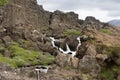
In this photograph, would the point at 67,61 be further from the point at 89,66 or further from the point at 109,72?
the point at 109,72

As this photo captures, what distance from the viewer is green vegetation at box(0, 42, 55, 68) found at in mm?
79162

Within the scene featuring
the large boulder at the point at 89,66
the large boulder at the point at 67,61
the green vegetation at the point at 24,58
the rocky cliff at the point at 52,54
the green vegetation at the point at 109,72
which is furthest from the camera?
the green vegetation at the point at 24,58

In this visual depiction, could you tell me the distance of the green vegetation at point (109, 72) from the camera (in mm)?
69438

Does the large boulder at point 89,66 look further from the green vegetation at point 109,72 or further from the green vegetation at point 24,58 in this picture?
the green vegetation at point 24,58

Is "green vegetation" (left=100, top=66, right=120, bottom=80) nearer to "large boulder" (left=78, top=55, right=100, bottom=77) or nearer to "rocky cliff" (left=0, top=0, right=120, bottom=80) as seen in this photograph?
"rocky cliff" (left=0, top=0, right=120, bottom=80)

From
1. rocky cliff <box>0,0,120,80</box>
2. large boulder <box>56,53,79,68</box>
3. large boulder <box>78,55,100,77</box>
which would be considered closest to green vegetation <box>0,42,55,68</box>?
rocky cliff <box>0,0,120,80</box>

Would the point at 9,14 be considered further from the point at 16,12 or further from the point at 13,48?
the point at 13,48

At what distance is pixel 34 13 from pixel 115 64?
86667 mm

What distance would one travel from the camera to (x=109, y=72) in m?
70.6

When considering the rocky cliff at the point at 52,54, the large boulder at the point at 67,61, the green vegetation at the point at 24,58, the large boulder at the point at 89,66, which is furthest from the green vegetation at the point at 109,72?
the green vegetation at the point at 24,58

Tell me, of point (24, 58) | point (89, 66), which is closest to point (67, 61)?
point (89, 66)

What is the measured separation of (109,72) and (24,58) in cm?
2089

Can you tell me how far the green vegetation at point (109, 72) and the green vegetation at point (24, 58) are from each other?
477 inches

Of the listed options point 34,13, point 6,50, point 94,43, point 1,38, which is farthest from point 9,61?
point 34,13
